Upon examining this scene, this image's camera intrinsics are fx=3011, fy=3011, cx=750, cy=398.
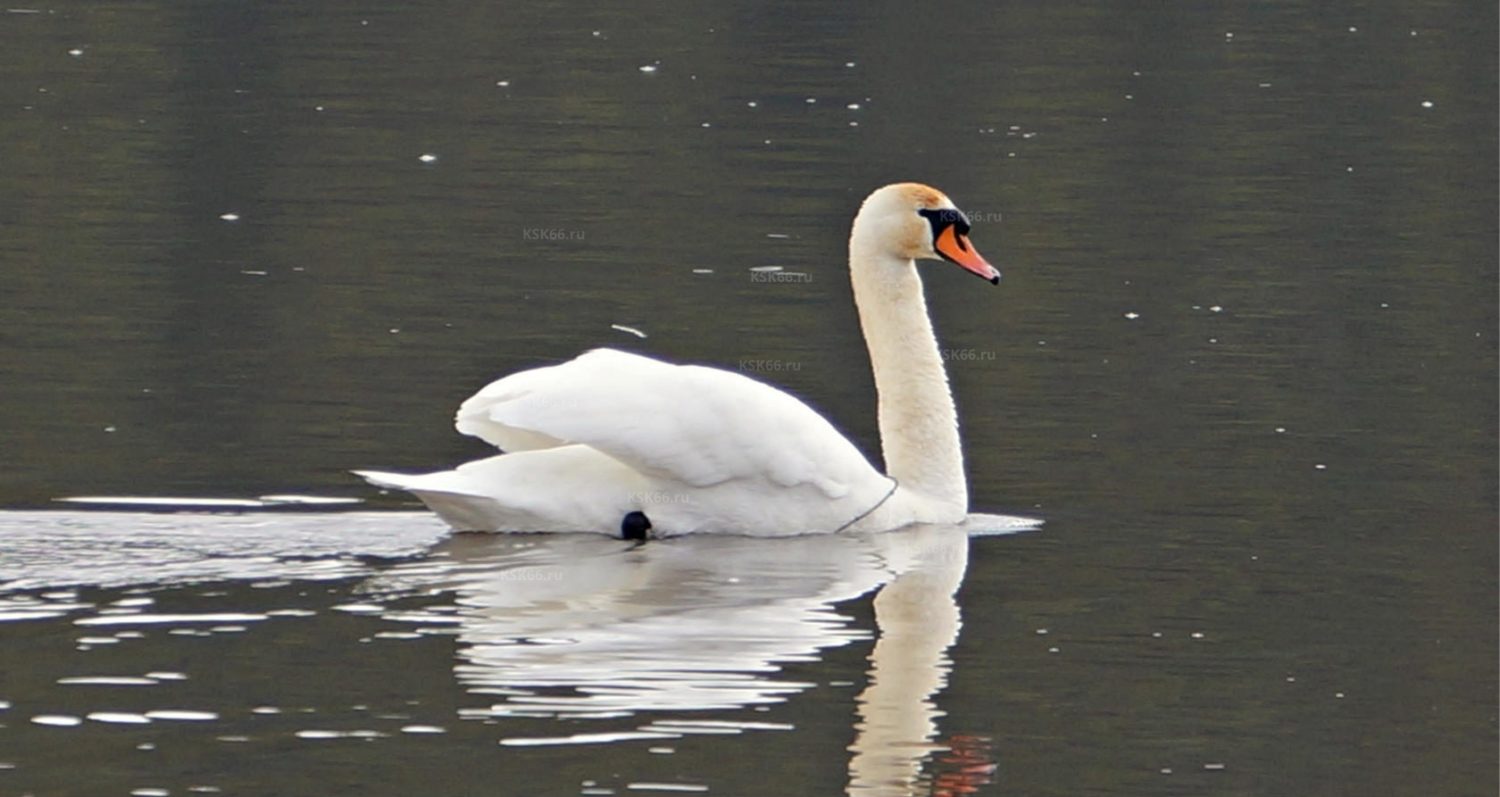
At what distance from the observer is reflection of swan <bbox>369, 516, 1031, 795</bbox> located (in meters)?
8.09

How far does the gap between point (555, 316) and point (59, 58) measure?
17239 mm

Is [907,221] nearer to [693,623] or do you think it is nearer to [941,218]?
[941,218]

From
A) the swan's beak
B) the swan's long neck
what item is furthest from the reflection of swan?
the swan's beak

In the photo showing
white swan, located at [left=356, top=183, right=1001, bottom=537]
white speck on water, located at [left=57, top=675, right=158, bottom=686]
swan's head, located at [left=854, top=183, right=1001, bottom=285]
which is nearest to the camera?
white speck on water, located at [left=57, top=675, right=158, bottom=686]

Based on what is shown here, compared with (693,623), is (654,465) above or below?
above

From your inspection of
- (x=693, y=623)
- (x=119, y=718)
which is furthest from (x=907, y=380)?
(x=119, y=718)

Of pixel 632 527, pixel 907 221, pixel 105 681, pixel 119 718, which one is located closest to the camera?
pixel 119 718

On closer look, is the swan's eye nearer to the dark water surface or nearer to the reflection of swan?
the dark water surface

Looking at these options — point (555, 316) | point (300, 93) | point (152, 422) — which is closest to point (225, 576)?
point (152, 422)

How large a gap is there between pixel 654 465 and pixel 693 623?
125 cm

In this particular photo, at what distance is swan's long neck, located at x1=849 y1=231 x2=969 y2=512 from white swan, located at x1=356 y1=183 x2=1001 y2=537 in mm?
109

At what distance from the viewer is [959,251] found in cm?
1198

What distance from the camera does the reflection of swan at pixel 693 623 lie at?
26.5ft

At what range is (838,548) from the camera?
10.8 m
